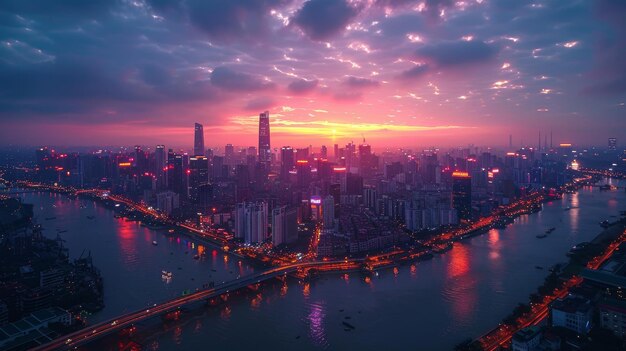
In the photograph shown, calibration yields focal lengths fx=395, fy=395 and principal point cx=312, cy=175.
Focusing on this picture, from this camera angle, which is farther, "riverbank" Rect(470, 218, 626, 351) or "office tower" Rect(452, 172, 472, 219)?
"office tower" Rect(452, 172, 472, 219)

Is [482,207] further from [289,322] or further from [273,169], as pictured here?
[273,169]

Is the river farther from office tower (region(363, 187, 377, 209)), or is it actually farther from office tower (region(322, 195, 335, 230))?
office tower (region(363, 187, 377, 209))

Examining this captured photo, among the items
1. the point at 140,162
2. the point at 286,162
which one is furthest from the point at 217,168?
the point at 286,162

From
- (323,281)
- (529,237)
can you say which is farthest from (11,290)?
(529,237)

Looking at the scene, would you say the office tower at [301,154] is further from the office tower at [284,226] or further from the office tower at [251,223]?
the office tower at [284,226]

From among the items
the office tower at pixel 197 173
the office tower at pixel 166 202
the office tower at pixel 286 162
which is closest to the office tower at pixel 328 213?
the office tower at pixel 166 202

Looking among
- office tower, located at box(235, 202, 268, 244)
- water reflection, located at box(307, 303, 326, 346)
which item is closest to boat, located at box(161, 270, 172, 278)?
office tower, located at box(235, 202, 268, 244)
